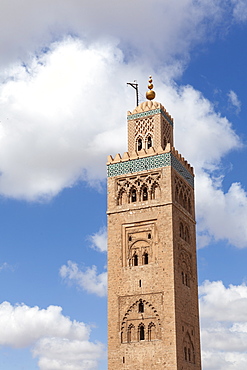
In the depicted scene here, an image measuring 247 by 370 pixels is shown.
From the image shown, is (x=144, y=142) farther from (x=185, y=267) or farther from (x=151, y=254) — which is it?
(x=185, y=267)

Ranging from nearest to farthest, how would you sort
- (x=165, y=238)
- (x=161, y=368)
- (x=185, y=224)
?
(x=161, y=368) → (x=165, y=238) → (x=185, y=224)

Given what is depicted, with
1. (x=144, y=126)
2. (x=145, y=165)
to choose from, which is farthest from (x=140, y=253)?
(x=144, y=126)

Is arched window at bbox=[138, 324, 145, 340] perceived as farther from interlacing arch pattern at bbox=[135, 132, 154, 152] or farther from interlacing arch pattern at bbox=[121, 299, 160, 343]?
interlacing arch pattern at bbox=[135, 132, 154, 152]

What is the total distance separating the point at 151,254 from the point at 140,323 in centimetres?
332

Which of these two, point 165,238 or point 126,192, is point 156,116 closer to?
point 126,192

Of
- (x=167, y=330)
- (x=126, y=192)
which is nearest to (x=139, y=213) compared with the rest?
(x=126, y=192)

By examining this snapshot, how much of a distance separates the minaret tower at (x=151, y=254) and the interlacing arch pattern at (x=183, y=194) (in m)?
0.05

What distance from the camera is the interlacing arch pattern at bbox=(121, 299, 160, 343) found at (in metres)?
30.6

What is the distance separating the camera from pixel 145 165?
33531mm

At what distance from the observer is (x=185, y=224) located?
111ft

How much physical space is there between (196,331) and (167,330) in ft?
10.3

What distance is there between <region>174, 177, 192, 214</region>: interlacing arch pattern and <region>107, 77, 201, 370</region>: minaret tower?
0.05 m

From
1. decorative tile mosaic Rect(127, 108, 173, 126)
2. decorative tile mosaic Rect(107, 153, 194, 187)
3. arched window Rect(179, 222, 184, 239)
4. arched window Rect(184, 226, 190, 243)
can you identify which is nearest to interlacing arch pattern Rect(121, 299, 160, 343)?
arched window Rect(179, 222, 184, 239)

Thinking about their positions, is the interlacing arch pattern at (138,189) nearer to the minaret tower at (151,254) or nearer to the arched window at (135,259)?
the minaret tower at (151,254)
